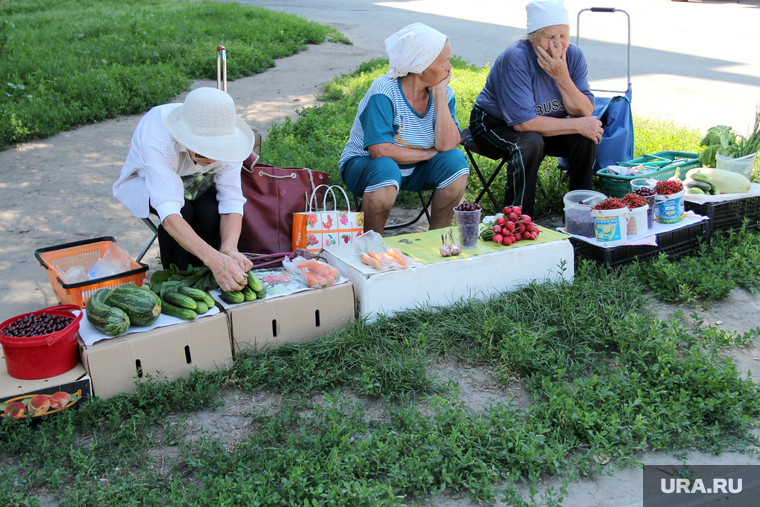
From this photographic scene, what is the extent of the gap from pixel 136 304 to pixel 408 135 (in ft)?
6.76

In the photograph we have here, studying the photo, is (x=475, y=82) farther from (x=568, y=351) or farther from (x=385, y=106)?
(x=568, y=351)

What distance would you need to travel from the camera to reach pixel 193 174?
3354 millimetres

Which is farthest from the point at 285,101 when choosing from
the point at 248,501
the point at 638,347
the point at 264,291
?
the point at 248,501

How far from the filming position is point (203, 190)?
11.2 ft

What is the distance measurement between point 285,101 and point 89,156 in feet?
9.77

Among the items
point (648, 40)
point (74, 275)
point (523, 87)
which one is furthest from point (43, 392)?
point (648, 40)

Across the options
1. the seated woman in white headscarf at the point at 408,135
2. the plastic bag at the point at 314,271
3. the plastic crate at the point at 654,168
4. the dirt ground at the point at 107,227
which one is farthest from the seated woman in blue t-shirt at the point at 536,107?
the plastic bag at the point at 314,271

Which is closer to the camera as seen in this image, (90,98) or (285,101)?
(90,98)

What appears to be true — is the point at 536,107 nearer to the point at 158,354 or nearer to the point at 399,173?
the point at 399,173

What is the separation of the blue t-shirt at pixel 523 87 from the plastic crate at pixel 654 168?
588mm

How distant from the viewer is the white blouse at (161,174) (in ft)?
10.0

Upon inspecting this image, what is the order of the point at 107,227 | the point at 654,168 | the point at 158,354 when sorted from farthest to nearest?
the point at 107,227
the point at 654,168
the point at 158,354

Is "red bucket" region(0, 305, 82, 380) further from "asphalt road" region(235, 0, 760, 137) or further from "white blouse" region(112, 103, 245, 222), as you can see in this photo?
"asphalt road" region(235, 0, 760, 137)

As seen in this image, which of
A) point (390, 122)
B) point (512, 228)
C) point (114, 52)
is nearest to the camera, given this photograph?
point (512, 228)
